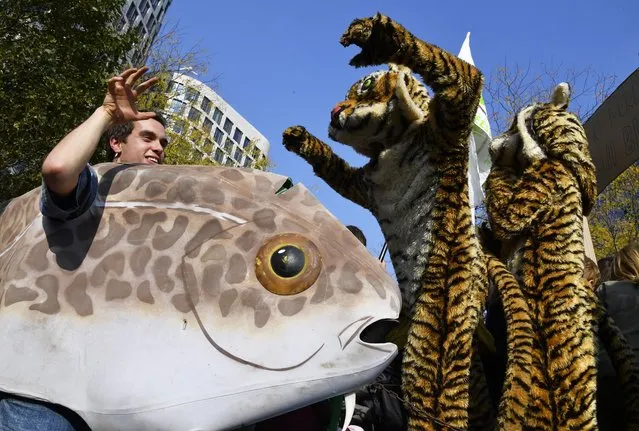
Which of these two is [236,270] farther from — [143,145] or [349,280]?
[143,145]

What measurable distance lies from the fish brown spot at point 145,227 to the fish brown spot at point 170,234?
0.07ft

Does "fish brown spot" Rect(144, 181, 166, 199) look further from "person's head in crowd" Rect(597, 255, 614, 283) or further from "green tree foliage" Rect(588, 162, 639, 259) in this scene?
"green tree foliage" Rect(588, 162, 639, 259)

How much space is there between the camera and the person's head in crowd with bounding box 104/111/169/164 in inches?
73.0

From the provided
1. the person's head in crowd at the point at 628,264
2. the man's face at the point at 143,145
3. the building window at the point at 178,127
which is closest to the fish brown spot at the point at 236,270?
the man's face at the point at 143,145

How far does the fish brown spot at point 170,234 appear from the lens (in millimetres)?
1400

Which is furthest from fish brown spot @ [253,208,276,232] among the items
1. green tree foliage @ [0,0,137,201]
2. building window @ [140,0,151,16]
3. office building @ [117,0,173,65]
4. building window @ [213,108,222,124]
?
building window @ [213,108,222,124]

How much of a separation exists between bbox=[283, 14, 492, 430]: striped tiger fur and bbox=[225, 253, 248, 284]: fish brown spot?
3.31 feet

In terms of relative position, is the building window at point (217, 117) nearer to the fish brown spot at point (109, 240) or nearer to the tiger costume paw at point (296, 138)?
the tiger costume paw at point (296, 138)

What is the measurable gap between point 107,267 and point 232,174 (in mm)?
388

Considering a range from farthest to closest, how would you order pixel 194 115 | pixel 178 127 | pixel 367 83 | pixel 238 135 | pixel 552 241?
pixel 238 135
pixel 194 115
pixel 178 127
pixel 367 83
pixel 552 241

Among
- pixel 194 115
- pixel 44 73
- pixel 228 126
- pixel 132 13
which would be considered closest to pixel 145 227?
pixel 44 73

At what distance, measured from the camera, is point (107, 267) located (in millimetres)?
1383

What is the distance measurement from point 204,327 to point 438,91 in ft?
4.36

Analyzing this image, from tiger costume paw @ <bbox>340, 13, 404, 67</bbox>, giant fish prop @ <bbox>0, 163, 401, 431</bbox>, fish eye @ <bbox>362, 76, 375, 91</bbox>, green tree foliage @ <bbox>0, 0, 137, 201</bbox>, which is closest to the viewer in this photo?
giant fish prop @ <bbox>0, 163, 401, 431</bbox>
